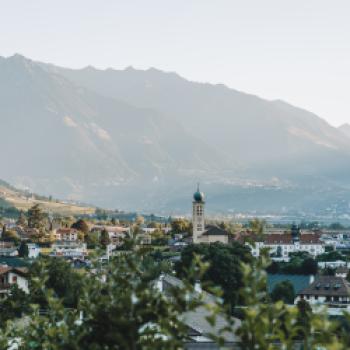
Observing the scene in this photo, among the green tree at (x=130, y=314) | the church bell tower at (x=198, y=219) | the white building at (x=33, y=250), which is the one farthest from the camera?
the church bell tower at (x=198, y=219)

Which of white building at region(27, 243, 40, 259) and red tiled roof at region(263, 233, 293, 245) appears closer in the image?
white building at region(27, 243, 40, 259)

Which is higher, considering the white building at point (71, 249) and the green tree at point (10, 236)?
the green tree at point (10, 236)

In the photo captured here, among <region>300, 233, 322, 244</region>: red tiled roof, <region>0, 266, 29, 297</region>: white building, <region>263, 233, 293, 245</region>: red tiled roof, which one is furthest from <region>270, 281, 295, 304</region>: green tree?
<region>300, 233, 322, 244</region>: red tiled roof

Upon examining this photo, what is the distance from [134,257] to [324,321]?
443cm

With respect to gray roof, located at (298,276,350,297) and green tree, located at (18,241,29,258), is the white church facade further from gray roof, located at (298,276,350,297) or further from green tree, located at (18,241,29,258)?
gray roof, located at (298,276,350,297)

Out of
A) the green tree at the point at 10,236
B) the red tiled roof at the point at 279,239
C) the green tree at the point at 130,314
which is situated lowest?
the green tree at the point at 10,236

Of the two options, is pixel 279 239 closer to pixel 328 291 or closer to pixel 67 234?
pixel 67 234

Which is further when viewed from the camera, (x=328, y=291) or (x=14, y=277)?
(x=328, y=291)

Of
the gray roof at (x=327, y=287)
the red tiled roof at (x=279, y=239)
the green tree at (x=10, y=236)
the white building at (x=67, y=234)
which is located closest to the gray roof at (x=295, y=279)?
the gray roof at (x=327, y=287)

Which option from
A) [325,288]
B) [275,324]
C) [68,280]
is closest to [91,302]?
[275,324]

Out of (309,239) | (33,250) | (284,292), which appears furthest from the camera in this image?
(309,239)

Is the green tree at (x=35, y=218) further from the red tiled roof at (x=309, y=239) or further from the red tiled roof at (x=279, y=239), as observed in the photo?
the red tiled roof at (x=309, y=239)

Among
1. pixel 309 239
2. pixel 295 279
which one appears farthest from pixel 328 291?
pixel 309 239

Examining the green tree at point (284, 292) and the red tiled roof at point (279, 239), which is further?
the red tiled roof at point (279, 239)
